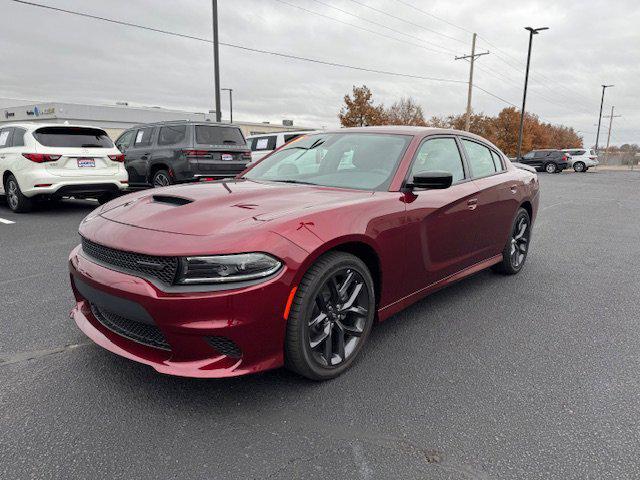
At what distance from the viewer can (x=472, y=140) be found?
4.38 metres

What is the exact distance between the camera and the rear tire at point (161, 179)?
1002 centimetres

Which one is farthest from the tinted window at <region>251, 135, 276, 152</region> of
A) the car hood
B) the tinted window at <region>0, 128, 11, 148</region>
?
the car hood

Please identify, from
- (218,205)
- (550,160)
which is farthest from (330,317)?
(550,160)

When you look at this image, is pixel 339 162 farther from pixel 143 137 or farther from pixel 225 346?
pixel 143 137

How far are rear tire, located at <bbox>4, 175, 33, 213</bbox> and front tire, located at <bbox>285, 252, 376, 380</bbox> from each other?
782 cm

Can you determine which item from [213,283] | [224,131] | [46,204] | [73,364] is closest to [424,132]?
[213,283]

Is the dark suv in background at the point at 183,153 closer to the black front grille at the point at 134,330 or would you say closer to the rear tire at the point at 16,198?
the rear tire at the point at 16,198

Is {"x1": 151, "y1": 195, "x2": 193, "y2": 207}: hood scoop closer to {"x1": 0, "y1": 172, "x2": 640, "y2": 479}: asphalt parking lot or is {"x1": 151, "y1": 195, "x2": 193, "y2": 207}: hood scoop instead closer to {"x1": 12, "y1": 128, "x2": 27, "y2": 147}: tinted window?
{"x1": 0, "y1": 172, "x2": 640, "y2": 479}: asphalt parking lot

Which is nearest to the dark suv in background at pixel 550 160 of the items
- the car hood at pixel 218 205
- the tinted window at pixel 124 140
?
the tinted window at pixel 124 140

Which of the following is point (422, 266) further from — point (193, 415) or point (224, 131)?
point (224, 131)

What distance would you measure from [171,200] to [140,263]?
71 cm

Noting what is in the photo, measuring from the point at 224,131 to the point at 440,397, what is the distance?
915 cm

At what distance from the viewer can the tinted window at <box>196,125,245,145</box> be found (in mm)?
9965

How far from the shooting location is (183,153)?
380 inches
